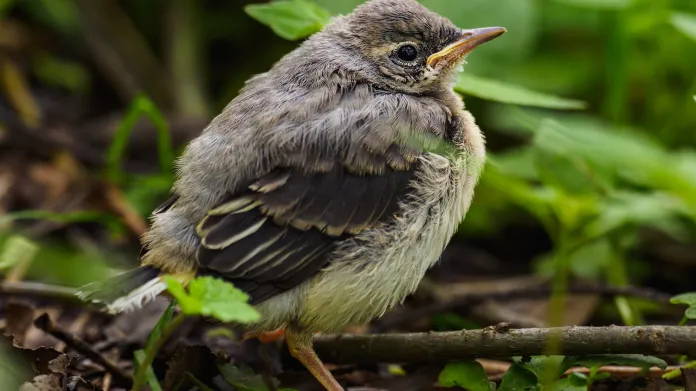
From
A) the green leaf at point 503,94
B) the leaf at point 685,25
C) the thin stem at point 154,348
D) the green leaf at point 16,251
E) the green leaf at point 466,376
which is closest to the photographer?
the thin stem at point 154,348

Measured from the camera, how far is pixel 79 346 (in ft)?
10.6

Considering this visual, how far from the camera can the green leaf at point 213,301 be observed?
2.26 meters

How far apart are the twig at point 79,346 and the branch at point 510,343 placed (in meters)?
0.76

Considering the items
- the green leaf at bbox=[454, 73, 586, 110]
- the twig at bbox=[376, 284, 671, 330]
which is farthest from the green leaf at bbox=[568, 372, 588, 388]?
the twig at bbox=[376, 284, 671, 330]

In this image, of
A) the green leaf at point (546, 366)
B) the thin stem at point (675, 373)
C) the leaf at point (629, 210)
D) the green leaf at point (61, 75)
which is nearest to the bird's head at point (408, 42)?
the leaf at point (629, 210)

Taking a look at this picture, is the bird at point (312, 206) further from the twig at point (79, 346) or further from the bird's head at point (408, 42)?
the twig at point (79, 346)

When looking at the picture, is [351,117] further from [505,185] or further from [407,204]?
[505,185]

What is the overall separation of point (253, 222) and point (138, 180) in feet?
6.57

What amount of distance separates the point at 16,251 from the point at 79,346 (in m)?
0.76

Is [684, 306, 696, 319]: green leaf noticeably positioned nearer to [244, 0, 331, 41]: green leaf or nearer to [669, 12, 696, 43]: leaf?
[669, 12, 696, 43]: leaf

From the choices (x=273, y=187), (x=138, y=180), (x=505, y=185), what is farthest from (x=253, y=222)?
(x=138, y=180)

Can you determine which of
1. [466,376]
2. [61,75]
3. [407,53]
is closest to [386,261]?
[466,376]

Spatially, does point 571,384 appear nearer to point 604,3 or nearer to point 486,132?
point 604,3

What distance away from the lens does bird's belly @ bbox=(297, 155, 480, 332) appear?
297 centimetres
